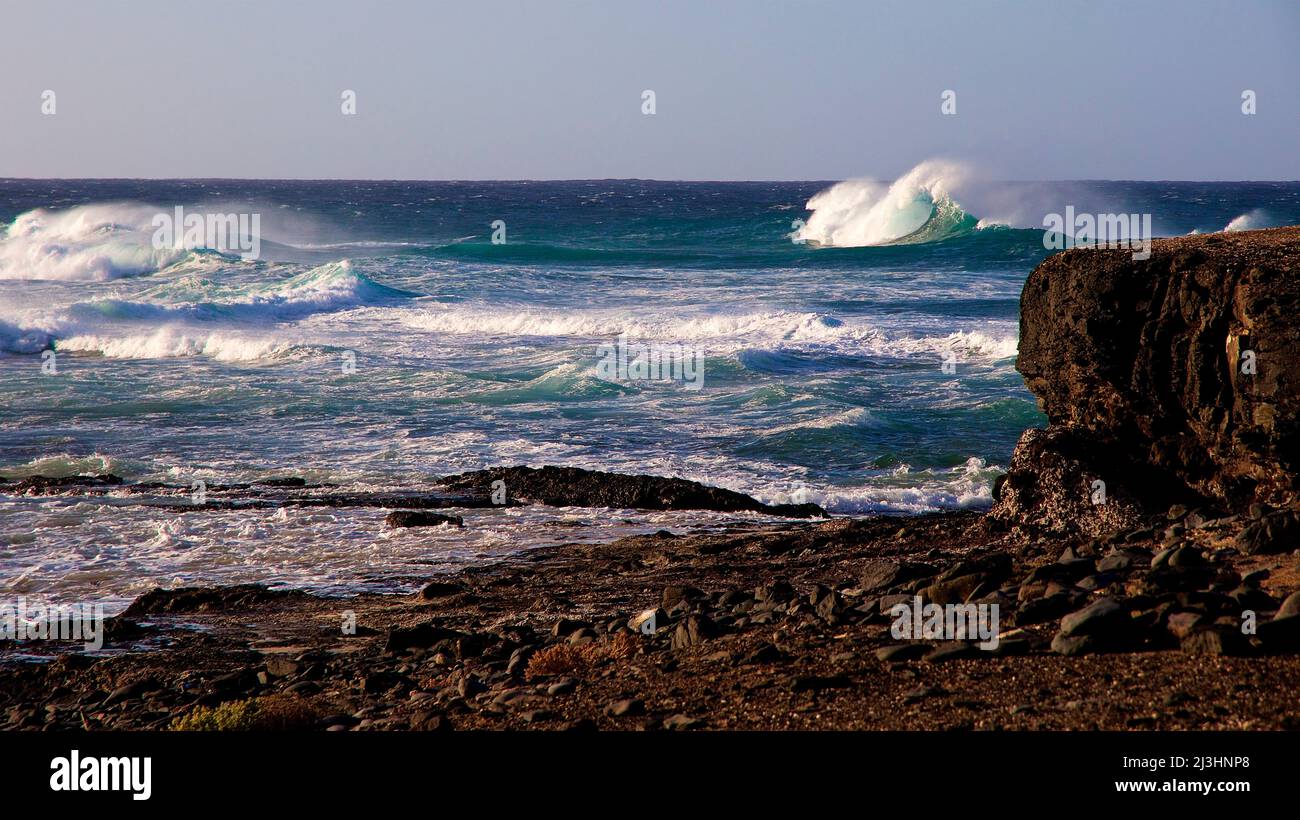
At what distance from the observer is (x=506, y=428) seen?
1822 centimetres

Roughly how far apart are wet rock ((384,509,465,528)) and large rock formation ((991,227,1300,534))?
5.57 meters

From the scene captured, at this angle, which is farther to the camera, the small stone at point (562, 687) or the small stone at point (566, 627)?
the small stone at point (566, 627)

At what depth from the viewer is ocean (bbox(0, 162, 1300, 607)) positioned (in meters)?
12.4

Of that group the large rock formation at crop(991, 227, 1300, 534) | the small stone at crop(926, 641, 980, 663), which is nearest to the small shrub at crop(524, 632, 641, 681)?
the small stone at crop(926, 641, 980, 663)

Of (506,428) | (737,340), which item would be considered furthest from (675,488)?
(737,340)

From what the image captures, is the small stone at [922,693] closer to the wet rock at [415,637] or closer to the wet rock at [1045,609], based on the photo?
the wet rock at [1045,609]

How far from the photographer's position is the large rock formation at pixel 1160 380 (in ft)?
27.6

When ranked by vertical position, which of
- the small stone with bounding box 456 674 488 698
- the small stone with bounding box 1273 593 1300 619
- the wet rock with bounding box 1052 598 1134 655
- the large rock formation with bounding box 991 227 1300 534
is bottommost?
the small stone with bounding box 456 674 488 698

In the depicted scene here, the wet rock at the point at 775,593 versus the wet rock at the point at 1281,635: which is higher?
the wet rock at the point at 1281,635

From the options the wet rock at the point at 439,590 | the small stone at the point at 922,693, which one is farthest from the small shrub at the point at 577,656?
the wet rock at the point at 439,590

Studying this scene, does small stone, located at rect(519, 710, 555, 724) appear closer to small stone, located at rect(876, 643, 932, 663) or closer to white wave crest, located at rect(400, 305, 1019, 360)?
small stone, located at rect(876, 643, 932, 663)

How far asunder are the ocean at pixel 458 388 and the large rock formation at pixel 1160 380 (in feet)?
11.7

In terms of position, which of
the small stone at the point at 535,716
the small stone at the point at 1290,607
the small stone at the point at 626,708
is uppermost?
the small stone at the point at 1290,607
